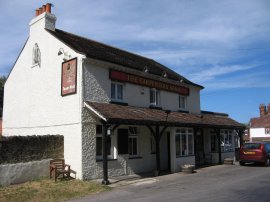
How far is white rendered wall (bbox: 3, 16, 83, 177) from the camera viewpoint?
16453mm

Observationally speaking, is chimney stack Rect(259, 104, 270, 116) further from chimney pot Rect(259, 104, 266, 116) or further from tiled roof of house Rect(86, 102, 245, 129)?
tiled roof of house Rect(86, 102, 245, 129)

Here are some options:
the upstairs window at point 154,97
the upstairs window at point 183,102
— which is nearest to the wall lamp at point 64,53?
the upstairs window at point 154,97

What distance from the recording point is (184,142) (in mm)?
20938

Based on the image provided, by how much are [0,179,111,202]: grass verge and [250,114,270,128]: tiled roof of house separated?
54.2m

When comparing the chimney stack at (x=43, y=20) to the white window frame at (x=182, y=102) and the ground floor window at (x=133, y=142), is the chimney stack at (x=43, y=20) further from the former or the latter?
the white window frame at (x=182, y=102)

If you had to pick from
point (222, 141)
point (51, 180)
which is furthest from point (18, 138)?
point (222, 141)

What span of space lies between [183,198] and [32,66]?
12.9 m

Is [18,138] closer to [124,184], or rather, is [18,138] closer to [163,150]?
[124,184]

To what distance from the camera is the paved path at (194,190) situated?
1113cm

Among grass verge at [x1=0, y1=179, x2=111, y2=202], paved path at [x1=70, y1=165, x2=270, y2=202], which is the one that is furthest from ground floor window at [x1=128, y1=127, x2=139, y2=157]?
grass verge at [x1=0, y1=179, x2=111, y2=202]

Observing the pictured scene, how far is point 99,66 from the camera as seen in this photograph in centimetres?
1764

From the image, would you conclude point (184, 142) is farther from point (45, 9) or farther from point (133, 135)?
point (45, 9)

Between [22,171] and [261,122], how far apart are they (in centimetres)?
5669

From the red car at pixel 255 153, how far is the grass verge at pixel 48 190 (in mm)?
10980
